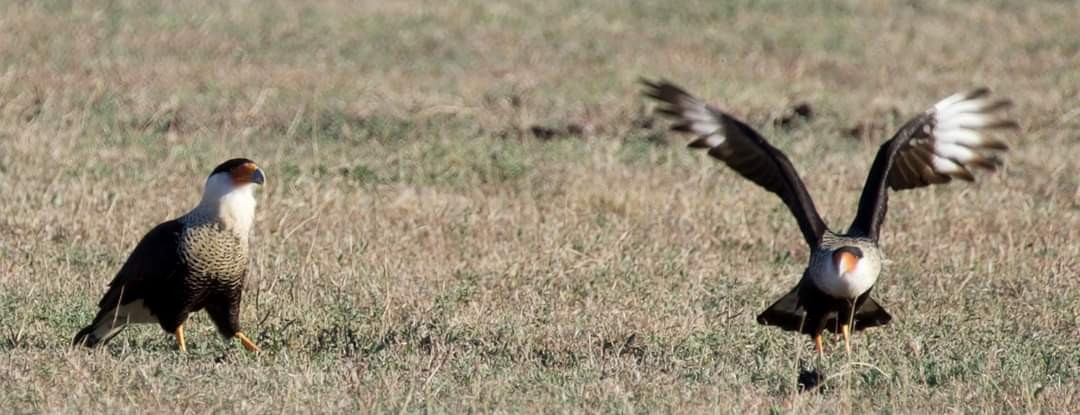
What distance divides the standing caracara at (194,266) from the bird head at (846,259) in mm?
2129

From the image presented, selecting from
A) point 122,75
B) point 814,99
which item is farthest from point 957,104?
point 122,75

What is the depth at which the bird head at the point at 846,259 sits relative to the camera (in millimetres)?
6312

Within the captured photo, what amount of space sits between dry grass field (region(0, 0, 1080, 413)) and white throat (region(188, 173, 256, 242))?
476 mm

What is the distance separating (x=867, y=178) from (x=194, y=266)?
276 centimetres

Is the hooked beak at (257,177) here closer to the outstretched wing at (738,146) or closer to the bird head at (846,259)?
the outstretched wing at (738,146)

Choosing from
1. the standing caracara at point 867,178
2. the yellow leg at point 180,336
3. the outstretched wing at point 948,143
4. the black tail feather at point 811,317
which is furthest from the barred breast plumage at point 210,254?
the outstretched wing at point 948,143

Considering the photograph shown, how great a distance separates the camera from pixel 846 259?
632 centimetres

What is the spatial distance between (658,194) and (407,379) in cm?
435

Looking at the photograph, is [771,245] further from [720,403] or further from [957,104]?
[720,403]

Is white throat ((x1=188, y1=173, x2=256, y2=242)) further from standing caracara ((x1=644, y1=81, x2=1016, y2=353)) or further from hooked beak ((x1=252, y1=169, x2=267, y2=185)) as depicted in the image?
standing caracara ((x1=644, y1=81, x2=1016, y2=353))

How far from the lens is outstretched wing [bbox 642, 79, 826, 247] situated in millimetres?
6824

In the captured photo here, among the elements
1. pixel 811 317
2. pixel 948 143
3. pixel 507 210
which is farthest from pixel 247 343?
pixel 507 210

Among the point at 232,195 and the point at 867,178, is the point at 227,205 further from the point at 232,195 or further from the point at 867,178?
the point at 867,178

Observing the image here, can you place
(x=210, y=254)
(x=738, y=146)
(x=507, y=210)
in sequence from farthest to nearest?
1. (x=507, y=210)
2. (x=738, y=146)
3. (x=210, y=254)
